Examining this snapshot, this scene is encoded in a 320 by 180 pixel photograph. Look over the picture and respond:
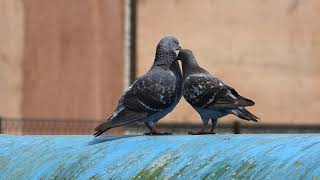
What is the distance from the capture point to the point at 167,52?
5066mm

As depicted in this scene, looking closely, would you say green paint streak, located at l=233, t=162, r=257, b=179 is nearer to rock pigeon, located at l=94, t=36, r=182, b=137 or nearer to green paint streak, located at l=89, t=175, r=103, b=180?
green paint streak, located at l=89, t=175, r=103, b=180

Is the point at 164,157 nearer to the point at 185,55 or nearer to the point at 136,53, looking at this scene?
the point at 185,55

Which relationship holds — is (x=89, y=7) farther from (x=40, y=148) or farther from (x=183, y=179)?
(x=183, y=179)

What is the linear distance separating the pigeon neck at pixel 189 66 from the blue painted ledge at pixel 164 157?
0.49 meters

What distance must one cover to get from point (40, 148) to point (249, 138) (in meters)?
1.51

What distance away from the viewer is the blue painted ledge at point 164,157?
3510mm

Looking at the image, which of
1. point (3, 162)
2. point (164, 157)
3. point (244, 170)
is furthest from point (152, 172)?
point (3, 162)

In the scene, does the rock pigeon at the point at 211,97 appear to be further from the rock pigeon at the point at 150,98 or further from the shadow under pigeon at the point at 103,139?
the shadow under pigeon at the point at 103,139

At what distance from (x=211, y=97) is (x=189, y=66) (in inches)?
10.0

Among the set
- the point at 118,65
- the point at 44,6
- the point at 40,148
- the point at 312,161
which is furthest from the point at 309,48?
the point at 312,161

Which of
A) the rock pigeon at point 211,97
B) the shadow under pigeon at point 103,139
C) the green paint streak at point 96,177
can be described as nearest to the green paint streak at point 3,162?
the shadow under pigeon at point 103,139

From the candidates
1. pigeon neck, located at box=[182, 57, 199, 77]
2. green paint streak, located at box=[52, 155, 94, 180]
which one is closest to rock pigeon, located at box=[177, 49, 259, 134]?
pigeon neck, located at box=[182, 57, 199, 77]

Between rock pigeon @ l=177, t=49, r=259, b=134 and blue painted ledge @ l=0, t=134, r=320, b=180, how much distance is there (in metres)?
0.36

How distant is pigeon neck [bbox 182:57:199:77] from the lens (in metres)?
4.93
